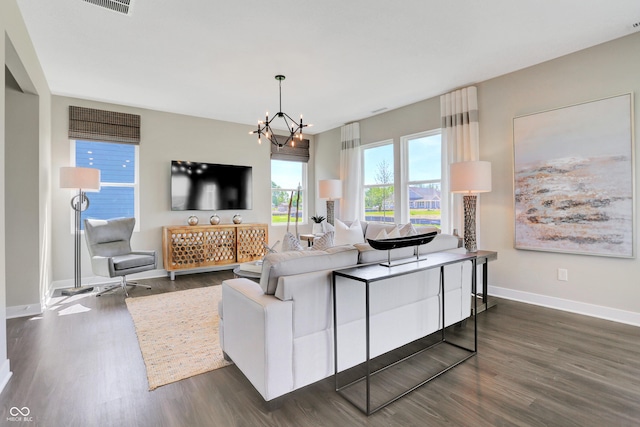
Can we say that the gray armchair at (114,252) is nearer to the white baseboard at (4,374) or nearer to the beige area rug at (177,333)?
the beige area rug at (177,333)

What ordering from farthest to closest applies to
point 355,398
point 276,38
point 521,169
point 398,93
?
point 398,93, point 521,169, point 276,38, point 355,398

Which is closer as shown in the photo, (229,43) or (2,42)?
(2,42)

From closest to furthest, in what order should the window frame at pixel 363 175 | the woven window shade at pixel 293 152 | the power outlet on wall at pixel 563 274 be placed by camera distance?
the power outlet on wall at pixel 563 274, the window frame at pixel 363 175, the woven window shade at pixel 293 152

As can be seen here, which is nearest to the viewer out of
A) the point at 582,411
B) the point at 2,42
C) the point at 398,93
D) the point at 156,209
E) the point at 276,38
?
the point at 582,411

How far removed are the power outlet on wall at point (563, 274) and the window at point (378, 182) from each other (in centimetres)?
242

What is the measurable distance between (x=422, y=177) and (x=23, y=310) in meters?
5.23

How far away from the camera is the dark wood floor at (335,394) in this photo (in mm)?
1696

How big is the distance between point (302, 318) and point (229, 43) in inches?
105

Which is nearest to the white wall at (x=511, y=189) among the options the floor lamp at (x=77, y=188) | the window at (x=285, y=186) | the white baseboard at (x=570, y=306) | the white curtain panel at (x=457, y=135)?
the white baseboard at (x=570, y=306)

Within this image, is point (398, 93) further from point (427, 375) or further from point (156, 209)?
point (156, 209)

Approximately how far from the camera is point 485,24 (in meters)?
2.76

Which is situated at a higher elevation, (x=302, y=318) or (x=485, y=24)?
(x=485, y=24)

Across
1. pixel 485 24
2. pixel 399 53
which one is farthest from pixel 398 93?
pixel 485 24

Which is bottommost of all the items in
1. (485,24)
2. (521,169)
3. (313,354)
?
(313,354)
